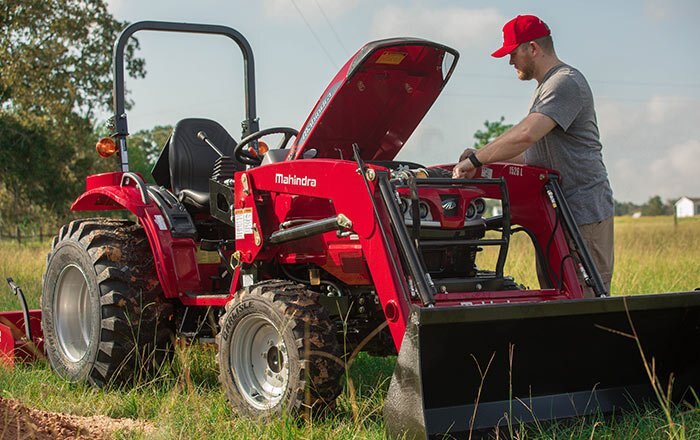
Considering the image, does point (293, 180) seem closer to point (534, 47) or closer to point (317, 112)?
point (317, 112)

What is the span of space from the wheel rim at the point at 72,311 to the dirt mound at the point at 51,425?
1458 millimetres

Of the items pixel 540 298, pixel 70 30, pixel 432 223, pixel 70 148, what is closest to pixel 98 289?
pixel 432 223

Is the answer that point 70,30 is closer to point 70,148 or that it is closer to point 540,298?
point 70,148

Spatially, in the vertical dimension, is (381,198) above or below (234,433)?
above

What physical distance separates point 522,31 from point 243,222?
183 centimetres

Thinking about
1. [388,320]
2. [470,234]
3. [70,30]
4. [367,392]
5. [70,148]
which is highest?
[70,30]

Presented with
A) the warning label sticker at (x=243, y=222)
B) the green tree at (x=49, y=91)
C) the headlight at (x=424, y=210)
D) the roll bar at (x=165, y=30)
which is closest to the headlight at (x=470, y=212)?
the headlight at (x=424, y=210)

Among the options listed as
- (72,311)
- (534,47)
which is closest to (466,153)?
(534,47)

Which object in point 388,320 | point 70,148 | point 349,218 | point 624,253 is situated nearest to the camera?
point 388,320

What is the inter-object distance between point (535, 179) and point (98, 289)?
2.61 meters

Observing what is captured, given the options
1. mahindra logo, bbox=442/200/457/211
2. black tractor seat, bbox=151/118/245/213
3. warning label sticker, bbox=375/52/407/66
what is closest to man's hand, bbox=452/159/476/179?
mahindra logo, bbox=442/200/457/211

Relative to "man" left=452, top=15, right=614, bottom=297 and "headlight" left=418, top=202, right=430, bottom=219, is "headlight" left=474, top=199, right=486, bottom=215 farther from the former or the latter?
"headlight" left=418, top=202, right=430, bottom=219

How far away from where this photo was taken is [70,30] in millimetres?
21562

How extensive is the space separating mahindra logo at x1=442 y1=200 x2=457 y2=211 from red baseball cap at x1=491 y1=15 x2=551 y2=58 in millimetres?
997
